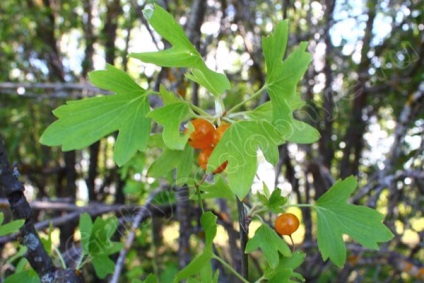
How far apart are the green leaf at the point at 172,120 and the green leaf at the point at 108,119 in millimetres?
41

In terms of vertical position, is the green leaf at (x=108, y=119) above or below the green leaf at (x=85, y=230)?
above

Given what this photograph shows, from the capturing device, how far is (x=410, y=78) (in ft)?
7.84

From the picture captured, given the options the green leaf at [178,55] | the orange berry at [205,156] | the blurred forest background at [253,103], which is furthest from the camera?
the blurred forest background at [253,103]

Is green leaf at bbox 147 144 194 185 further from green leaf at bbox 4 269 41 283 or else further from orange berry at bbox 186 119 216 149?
green leaf at bbox 4 269 41 283

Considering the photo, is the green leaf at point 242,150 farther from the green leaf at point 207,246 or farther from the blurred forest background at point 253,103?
the blurred forest background at point 253,103

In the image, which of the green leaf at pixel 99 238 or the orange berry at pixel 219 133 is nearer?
the orange berry at pixel 219 133

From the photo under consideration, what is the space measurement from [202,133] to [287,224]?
0.77 feet

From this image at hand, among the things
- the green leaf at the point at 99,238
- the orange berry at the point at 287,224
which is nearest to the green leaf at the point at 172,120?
the orange berry at the point at 287,224

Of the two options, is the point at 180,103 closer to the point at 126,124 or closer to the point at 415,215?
the point at 126,124

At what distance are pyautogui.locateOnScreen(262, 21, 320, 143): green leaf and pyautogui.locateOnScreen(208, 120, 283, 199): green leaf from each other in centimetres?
2

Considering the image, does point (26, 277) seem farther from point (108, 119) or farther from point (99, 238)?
point (108, 119)

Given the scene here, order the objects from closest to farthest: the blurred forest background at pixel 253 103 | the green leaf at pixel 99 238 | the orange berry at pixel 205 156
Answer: the orange berry at pixel 205 156 → the green leaf at pixel 99 238 → the blurred forest background at pixel 253 103

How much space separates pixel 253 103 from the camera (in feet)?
7.66

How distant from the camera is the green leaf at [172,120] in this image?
30.2 inches
